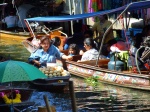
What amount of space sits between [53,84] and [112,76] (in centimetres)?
169

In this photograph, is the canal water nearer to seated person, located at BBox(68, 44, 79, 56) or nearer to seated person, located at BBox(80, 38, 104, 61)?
seated person, located at BBox(80, 38, 104, 61)

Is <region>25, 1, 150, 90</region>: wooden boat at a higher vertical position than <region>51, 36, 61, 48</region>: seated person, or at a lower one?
lower

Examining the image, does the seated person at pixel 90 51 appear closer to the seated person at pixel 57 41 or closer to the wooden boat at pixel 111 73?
the wooden boat at pixel 111 73

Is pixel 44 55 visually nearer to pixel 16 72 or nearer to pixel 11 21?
pixel 16 72

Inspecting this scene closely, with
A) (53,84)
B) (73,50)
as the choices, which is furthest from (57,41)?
(53,84)

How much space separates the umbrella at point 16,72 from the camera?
8.49 meters

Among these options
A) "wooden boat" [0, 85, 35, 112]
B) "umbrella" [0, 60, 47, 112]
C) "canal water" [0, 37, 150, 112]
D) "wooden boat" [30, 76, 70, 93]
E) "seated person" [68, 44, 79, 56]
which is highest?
"umbrella" [0, 60, 47, 112]

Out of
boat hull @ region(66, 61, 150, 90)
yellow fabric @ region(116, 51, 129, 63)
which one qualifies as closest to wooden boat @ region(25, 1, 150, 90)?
boat hull @ region(66, 61, 150, 90)

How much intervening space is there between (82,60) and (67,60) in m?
0.43

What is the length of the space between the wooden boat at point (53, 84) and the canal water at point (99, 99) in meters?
0.12

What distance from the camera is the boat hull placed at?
43.2 ft

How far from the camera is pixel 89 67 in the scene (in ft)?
49.0

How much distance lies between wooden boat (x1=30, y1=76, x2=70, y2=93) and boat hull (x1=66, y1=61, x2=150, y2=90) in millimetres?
1371

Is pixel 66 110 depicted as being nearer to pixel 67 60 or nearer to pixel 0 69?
pixel 0 69
